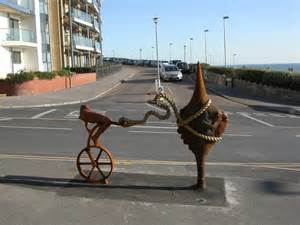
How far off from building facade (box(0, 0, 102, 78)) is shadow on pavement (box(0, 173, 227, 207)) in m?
30.4

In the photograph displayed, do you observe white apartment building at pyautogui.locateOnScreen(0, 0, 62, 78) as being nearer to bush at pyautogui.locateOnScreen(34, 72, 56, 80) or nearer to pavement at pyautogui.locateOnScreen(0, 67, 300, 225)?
bush at pyautogui.locateOnScreen(34, 72, 56, 80)

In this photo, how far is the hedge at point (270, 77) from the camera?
32.5 meters

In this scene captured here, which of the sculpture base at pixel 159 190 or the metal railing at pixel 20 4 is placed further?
the metal railing at pixel 20 4

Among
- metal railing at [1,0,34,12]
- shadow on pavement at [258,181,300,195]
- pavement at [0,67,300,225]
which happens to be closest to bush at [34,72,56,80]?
metal railing at [1,0,34,12]

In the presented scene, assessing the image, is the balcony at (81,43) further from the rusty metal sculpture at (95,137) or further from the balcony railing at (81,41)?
the rusty metal sculpture at (95,137)

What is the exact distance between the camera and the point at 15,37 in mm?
39156

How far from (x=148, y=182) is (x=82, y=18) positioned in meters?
64.1

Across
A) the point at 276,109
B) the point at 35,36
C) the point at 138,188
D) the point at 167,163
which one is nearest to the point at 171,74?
the point at 35,36

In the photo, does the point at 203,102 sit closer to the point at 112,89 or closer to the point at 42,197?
the point at 42,197

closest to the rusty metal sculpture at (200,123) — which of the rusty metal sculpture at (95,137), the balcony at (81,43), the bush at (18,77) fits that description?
the rusty metal sculpture at (95,137)

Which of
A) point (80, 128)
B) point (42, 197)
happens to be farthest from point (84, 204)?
point (80, 128)

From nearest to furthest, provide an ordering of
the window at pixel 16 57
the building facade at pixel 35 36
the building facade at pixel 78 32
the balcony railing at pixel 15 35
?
1. the balcony railing at pixel 15 35
2. the building facade at pixel 35 36
3. the window at pixel 16 57
4. the building facade at pixel 78 32

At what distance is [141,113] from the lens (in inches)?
903

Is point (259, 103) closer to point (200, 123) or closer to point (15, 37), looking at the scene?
point (15, 37)
